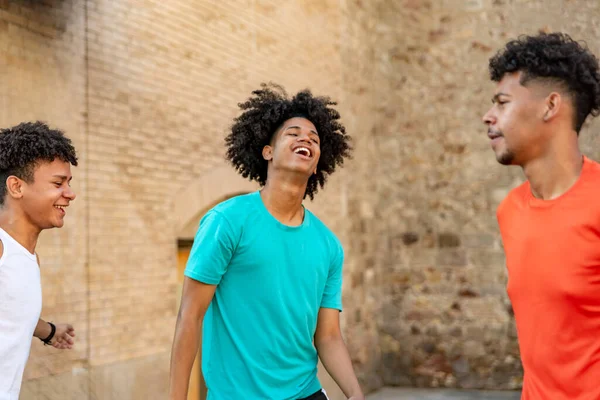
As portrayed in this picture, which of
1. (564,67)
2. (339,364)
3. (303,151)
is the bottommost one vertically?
(339,364)

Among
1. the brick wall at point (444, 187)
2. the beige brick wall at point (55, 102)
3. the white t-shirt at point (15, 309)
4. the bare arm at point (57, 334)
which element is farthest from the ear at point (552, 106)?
the brick wall at point (444, 187)

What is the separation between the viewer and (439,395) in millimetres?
9062

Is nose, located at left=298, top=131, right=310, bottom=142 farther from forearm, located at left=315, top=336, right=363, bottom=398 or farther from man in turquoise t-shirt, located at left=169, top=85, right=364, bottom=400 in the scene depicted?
forearm, located at left=315, top=336, right=363, bottom=398

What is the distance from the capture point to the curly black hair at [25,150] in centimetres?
286

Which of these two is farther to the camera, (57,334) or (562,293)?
(57,334)

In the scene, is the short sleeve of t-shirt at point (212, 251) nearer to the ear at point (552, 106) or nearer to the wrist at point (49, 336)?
the wrist at point (49, 336)

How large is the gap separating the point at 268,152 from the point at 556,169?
4.57ft

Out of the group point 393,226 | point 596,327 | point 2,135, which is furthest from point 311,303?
point 393,226

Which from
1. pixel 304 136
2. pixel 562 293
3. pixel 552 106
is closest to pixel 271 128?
pixel 304 136

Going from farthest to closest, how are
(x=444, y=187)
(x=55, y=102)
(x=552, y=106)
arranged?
(x=444, y=187), (x=55, y=102), (x=552, y=106)

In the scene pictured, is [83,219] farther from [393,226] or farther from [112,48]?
[393,226]

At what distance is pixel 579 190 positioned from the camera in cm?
237

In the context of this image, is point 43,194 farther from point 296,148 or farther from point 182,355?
A: point 296,148

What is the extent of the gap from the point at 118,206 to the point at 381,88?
5.09 meters
